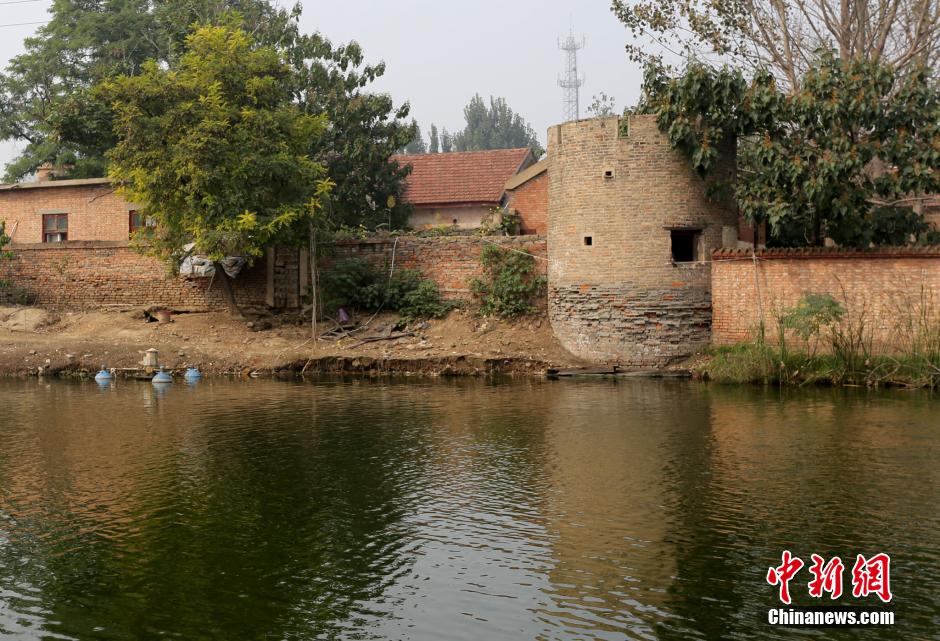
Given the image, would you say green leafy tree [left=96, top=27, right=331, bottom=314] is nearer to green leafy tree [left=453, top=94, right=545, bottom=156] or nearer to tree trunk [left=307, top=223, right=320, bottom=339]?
tree trunk [left=307, top=223, right=320, bottom=339]

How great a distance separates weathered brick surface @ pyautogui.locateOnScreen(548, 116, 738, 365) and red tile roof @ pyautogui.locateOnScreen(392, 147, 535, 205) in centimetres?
1440

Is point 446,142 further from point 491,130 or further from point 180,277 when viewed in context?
point 180,277

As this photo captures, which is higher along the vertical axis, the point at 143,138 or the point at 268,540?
the point at 143,138

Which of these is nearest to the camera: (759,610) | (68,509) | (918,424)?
(759,610)

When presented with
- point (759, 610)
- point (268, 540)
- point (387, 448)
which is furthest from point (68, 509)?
point (759, 610)

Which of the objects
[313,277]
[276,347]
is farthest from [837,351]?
[276,347]

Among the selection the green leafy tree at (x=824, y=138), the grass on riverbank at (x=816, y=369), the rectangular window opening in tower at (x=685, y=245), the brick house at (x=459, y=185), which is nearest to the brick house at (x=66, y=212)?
the brick house at (x=459, y=185)

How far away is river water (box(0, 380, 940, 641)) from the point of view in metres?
7.89

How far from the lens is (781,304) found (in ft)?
70.6

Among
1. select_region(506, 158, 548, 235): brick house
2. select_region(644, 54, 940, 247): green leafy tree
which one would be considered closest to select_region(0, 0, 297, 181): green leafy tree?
select_region(506, 158, 548, 235): brick house

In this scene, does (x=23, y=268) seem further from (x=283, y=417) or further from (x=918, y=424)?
(x=918, y=424)

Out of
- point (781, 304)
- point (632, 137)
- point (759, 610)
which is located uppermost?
point (632, 137)

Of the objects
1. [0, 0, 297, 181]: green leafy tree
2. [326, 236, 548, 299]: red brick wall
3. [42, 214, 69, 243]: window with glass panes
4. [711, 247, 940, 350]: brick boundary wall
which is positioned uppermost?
[0, 0, 297, 181]: green leafy tree

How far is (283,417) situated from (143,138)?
34.8 feet
